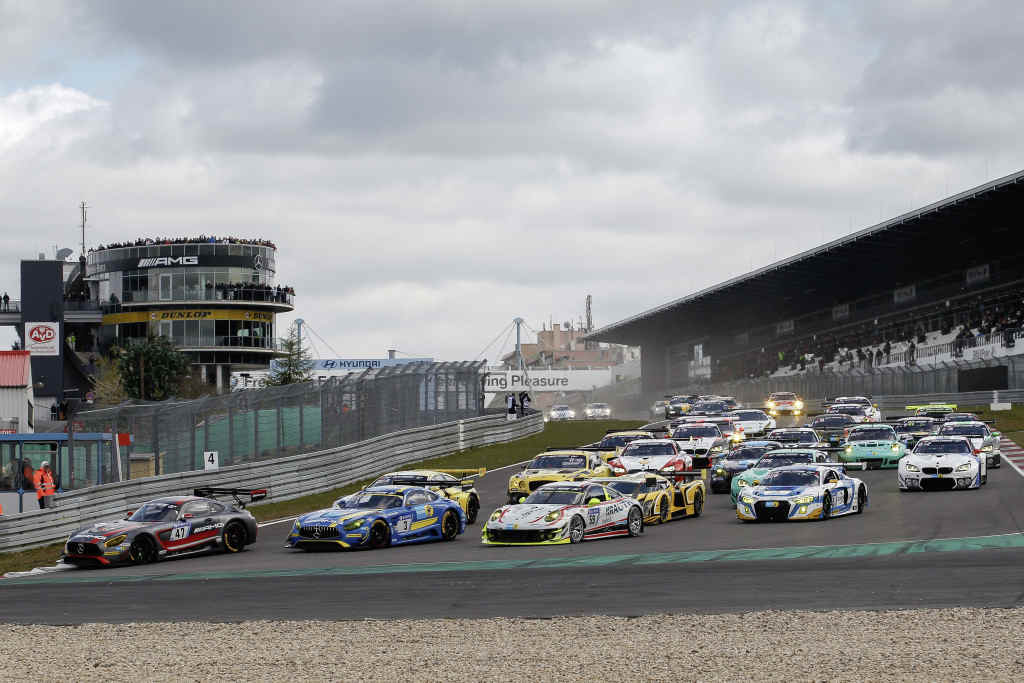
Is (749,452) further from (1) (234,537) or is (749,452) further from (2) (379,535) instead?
(1) (234,537)

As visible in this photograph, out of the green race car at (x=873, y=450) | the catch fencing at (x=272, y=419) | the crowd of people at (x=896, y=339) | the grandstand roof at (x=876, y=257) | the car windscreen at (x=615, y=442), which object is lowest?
the green race car at (x=873, y=450)

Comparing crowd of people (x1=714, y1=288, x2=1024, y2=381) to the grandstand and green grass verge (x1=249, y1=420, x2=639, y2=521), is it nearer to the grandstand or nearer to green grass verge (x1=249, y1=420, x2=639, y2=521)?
the grandstand

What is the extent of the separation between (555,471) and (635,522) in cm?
762

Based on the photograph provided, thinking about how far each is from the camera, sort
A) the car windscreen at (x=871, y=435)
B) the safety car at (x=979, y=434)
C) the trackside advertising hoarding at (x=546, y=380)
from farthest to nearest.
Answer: the trackside advertising hoarding at (x=546, y=380), the car windscreen at (x=871, y=435), the safety car at (x=979, y=434)

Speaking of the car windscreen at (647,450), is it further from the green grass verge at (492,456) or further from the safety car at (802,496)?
the safety car at (802,496)

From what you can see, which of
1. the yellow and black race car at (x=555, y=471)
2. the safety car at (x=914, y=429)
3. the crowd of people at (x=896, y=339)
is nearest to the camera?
the yellow and black race car at (x=555, y=471)

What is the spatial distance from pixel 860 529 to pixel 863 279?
6552 centimetres

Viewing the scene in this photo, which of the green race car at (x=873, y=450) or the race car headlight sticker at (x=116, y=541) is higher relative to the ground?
the green race car at (x=873, y=450)

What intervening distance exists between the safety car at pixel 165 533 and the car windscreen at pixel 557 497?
208 inches

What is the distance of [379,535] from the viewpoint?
880 inches

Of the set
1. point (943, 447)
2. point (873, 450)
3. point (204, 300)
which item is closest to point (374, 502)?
point (943, 447)

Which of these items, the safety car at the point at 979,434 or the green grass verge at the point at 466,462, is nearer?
the green grass verge at the point at 466,462

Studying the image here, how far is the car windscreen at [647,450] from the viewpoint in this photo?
108 feet

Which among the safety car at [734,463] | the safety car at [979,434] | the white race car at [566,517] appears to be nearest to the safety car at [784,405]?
the safety car at [979,434]
